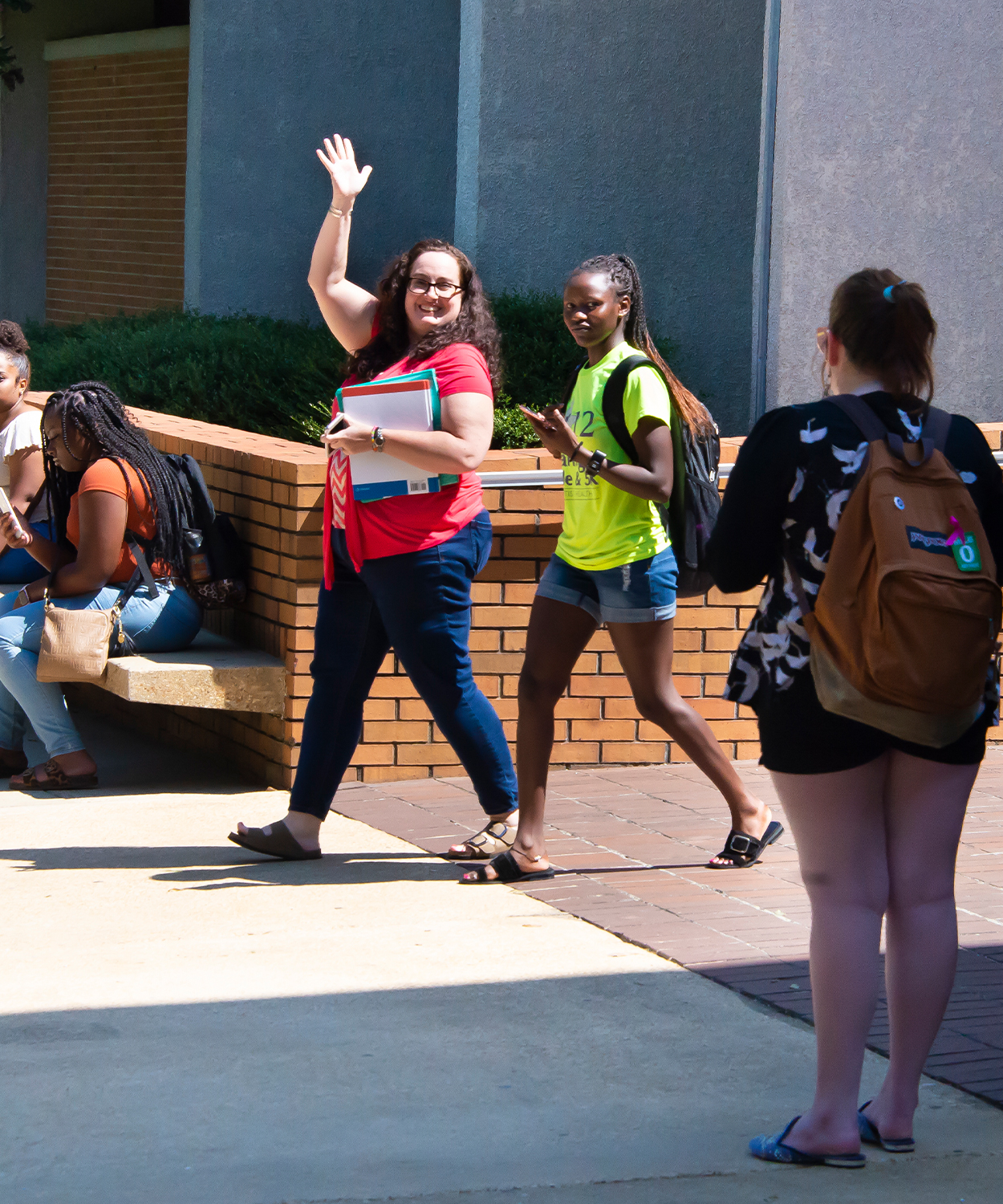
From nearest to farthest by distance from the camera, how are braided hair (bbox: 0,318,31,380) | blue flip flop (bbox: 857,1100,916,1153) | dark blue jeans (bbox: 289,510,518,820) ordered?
blue flip flop (bbox: 857,1100,916,1153), dark blue jeans (bbox: 289,510,518,820), braided hair (bbox: 0,318,31,380)

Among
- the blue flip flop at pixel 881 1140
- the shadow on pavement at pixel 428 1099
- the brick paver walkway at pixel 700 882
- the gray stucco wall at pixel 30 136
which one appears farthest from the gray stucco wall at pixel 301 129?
the blue flip flop at pixel 881 1140

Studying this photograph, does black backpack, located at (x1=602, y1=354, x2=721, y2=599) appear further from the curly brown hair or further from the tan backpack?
the tan backpack

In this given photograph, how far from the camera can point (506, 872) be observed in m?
5.18

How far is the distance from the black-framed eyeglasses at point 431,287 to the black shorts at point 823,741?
2.26 meters

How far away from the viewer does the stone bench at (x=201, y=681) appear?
19.8 feet

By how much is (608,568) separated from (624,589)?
0.25ft

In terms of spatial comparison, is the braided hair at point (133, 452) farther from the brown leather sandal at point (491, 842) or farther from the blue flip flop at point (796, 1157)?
the blue flip flop at point (796, 1157)

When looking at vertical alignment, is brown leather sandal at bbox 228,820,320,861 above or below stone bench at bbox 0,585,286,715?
below

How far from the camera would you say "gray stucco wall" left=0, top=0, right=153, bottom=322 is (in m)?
18.5

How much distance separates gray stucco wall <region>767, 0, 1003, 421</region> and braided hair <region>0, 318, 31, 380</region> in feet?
13.0

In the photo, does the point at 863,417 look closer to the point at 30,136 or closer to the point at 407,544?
the point at 407,544

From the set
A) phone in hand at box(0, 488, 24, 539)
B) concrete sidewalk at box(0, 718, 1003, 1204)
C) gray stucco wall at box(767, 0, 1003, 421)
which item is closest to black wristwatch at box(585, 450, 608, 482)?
concrete sidewalk at box(0, 718, 1003, 1204)

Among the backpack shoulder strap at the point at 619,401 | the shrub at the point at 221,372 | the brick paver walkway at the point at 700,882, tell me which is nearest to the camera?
the brick paver walkway at the point at 700,882

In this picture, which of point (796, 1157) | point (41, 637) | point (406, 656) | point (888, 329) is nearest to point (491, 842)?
point (406, 656)
